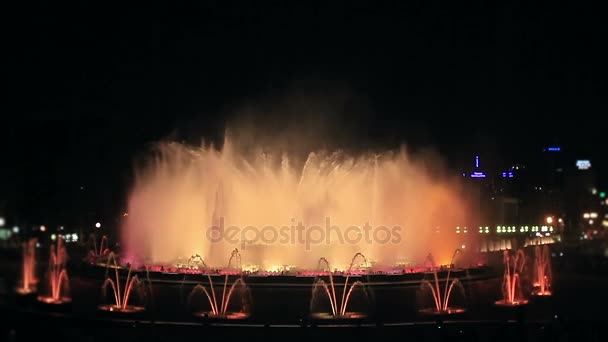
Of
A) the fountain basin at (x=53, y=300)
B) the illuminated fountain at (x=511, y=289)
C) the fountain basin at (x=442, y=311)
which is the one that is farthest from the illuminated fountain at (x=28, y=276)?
the illuminated fountain at (x=511, y=289)

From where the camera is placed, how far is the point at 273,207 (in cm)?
3278

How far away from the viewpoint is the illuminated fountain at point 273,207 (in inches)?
1207

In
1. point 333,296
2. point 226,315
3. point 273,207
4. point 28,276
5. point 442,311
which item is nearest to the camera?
point 226,315

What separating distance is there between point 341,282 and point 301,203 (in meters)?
10.9

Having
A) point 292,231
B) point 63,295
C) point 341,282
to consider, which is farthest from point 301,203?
point 63,295

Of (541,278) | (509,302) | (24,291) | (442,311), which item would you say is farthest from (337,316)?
(541,278)

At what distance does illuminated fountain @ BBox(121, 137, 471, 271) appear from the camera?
3066cm

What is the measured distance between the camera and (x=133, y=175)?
50.0 m

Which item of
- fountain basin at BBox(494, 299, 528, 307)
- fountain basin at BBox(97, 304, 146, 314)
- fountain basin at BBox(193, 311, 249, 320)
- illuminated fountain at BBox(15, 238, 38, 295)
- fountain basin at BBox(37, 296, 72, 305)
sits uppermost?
illuminated fountain at BBox(15, 238, 38, 295)

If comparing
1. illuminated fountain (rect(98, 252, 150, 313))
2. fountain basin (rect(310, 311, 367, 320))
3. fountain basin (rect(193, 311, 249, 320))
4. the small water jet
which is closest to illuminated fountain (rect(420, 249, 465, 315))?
fountain basin (rect(310, 311, 367, 320))

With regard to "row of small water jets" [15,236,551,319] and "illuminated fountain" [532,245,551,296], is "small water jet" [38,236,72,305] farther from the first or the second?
"illuminated fountain" [532,245,551,296]

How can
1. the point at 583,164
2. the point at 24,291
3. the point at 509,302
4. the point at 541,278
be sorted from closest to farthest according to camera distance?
the point at 24,291 < the point at 509,302 < the point at 541,278 < the point at 583,164

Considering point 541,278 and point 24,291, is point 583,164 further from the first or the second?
point 24,291

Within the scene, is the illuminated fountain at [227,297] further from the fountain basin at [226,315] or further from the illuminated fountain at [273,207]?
the illuminated fountain at [273,207]
